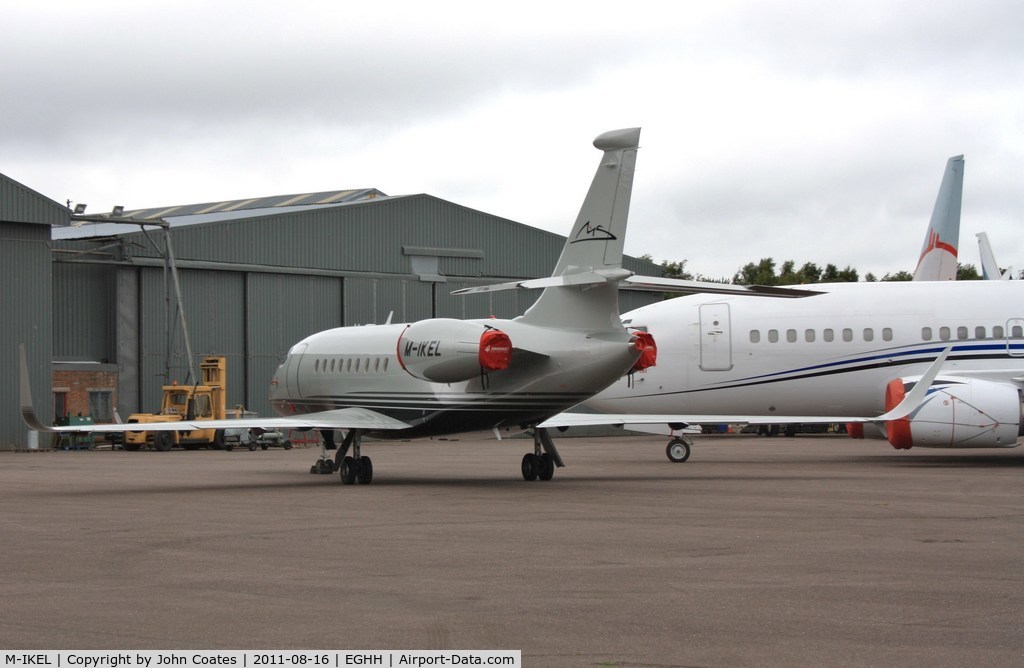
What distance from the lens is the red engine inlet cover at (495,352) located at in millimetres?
19688

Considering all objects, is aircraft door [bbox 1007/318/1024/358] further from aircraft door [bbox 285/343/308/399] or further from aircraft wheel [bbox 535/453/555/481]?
aircraft door [bbox 285/343/308/399]

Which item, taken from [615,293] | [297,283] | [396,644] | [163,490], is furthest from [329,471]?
[297,283]

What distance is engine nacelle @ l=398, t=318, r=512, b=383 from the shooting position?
19734mm

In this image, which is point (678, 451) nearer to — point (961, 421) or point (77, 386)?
point (961, 421)

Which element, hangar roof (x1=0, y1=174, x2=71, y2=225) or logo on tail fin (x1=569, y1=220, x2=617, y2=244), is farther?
hangar roof (x1=0, y1=174, x2=71, y2=225)

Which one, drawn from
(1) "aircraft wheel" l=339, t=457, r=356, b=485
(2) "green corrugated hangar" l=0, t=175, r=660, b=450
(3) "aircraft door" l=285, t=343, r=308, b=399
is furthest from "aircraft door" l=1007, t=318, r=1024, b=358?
(2) "green corrugated hangar" l=0, t=175, r=660, b=450

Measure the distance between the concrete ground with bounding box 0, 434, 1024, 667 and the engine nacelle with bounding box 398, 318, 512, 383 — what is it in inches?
80.6

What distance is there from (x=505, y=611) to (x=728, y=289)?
968cm

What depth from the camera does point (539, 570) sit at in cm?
1080

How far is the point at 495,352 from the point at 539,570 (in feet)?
29.9

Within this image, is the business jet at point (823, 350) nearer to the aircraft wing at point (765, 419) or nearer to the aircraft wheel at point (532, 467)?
the aircraft wing at point (765, 419)

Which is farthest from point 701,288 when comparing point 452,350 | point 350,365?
point 350,365

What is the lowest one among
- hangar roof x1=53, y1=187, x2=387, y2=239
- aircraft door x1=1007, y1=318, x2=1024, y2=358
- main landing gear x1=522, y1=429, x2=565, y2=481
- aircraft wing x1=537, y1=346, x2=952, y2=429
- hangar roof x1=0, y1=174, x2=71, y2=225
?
main landing gear x1=522, y1=429, x2=565, y2=481

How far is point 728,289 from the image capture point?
688 inches
